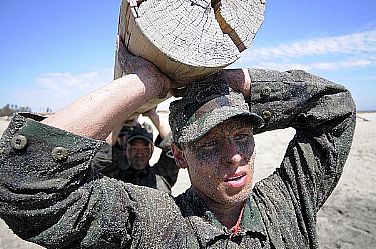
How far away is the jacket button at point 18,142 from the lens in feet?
4.32

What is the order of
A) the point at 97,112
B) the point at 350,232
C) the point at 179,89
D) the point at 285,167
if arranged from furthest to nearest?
the point at 350,232
the point at 285,167
the point at 179,89
the point at 97,112

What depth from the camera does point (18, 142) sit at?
1.32m

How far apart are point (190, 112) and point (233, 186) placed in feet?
1.16

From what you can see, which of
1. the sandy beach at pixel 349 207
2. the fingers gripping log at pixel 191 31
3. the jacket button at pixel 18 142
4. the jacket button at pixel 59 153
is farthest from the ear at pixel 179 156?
the sandy beach at pixel 349 207

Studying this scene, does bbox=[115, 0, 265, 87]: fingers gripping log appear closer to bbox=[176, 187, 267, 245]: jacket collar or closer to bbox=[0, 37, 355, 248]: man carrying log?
bbox=[0, 37, 355, 248]: man carrying log

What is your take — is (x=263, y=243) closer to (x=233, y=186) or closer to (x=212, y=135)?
(x=233, y=186)

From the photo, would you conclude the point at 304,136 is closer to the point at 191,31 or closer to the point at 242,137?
the point at 242,137

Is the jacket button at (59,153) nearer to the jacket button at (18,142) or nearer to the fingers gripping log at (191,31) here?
the jacket button at (18,142)

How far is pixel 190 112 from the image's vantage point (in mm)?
1724

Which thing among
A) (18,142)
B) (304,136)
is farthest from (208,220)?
(18,142)

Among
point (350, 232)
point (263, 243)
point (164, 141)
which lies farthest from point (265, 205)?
point (350, 232)

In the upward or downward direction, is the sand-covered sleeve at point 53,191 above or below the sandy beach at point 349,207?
above

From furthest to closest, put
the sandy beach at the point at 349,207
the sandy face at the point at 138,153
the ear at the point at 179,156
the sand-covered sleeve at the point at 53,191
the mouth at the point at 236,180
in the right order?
1. the sandy beach at the point at 349,207
2. the sandy face at the point at 138,153
3. the ear at the point at 179,156
4. the mouth at the point at 236,180
5. the sand-covered sleeve at the point at 53,191

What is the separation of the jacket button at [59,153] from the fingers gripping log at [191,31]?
0.47m
